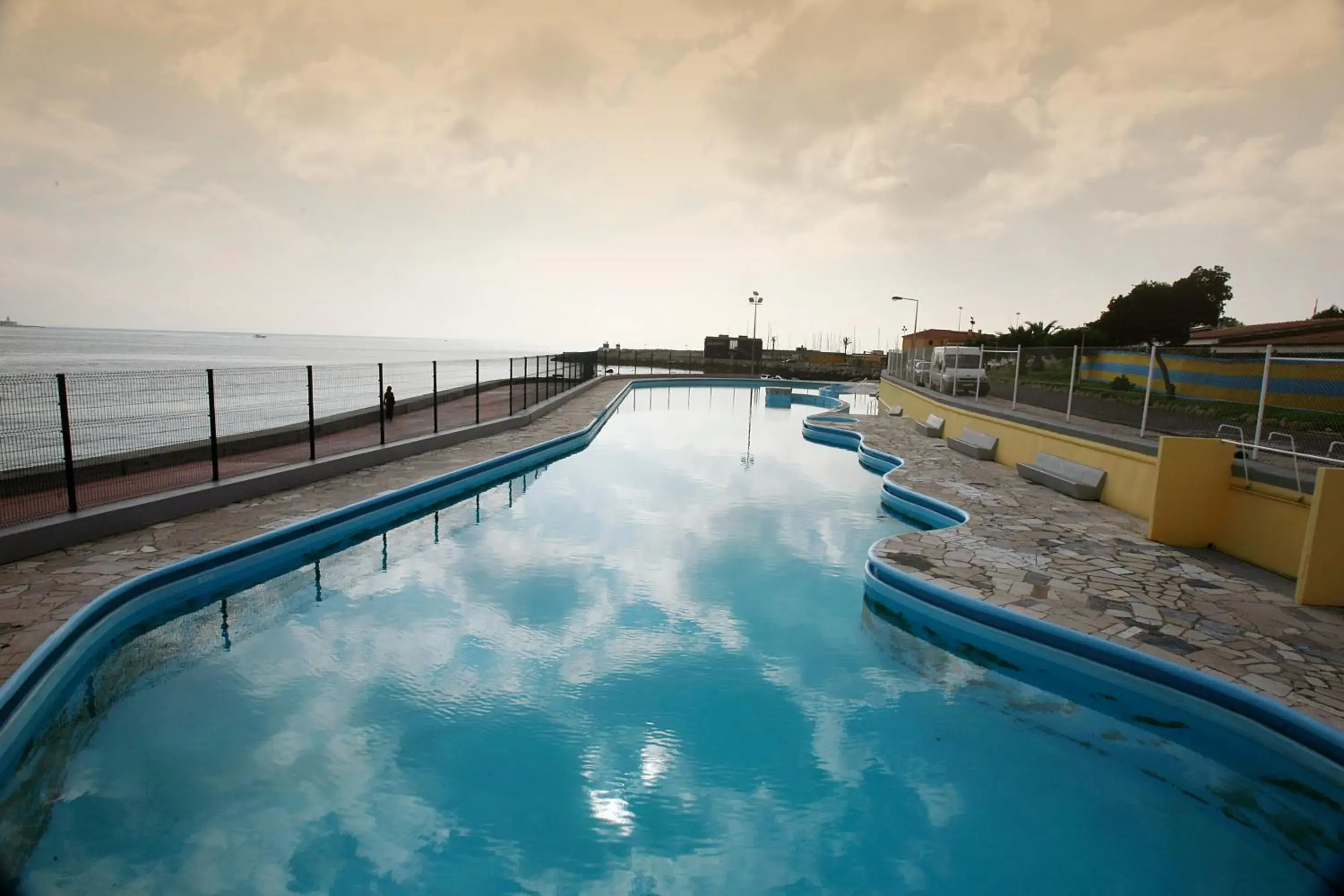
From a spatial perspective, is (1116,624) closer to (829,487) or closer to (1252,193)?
(829,487)

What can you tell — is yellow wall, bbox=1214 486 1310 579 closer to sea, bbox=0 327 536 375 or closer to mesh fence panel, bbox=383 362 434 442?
mesh fence panel, bbox=383 362 434 442

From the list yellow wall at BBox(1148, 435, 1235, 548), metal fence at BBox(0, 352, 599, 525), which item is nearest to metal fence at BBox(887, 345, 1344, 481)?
yellow wall at BBox(1148, 435, 1235, 548)

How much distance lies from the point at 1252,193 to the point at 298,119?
27.3 m

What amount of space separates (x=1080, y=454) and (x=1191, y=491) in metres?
3.30

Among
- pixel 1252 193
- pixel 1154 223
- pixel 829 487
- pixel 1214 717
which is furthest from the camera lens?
pixel 1154 223

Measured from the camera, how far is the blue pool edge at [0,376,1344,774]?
4.14 meters

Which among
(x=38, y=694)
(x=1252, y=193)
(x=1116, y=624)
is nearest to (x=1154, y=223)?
(x=1252, y=193)

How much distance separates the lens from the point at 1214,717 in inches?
185

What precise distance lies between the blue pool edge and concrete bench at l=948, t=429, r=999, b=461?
13.2 ft

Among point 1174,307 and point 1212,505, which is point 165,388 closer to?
point 1212,505

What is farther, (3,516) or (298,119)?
(298,119)

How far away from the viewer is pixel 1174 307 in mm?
38656

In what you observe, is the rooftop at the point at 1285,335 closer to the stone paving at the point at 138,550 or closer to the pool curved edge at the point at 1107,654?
the pool curved edge at the point at 1107,654

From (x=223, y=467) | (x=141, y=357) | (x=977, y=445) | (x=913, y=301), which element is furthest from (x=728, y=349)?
(x=141, y=357)
